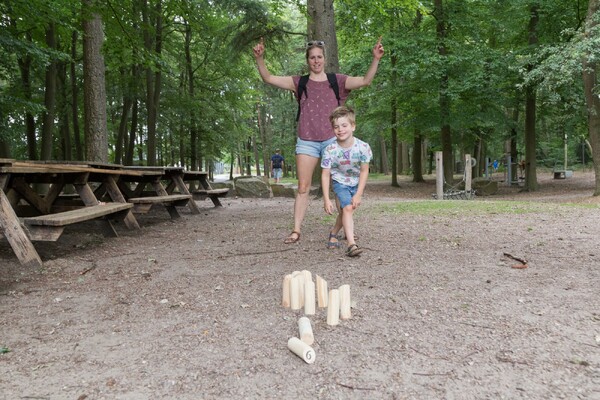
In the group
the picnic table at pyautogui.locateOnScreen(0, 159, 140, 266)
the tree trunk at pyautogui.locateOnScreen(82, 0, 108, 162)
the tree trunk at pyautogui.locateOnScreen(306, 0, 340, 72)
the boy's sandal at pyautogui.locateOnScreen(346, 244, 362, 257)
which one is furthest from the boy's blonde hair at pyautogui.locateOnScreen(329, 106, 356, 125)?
the tree trunk at pyautogui.locateOnScreen(82, 0, 108, 162)

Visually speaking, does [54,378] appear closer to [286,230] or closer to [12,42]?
[286,230]

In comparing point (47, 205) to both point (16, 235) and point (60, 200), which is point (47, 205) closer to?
point (60, 200)

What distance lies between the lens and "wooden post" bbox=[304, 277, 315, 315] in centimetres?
270

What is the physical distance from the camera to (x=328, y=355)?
2240 millimetres

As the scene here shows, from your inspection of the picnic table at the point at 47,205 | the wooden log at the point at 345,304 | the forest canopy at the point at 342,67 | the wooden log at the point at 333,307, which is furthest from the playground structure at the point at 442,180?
the wooden log at the point at 333,307

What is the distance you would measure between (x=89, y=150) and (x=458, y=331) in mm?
8391

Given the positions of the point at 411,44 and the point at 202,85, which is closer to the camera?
the point at 411,44

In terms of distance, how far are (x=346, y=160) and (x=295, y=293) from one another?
1806 mm

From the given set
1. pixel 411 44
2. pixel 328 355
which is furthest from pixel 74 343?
pixel 411 44

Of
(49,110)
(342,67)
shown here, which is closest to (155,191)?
(49,110)

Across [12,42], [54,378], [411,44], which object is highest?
[411,44]

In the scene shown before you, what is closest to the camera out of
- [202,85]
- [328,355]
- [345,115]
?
[328,355]

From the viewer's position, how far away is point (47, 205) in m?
5.96

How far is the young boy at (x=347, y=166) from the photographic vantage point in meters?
4.12
